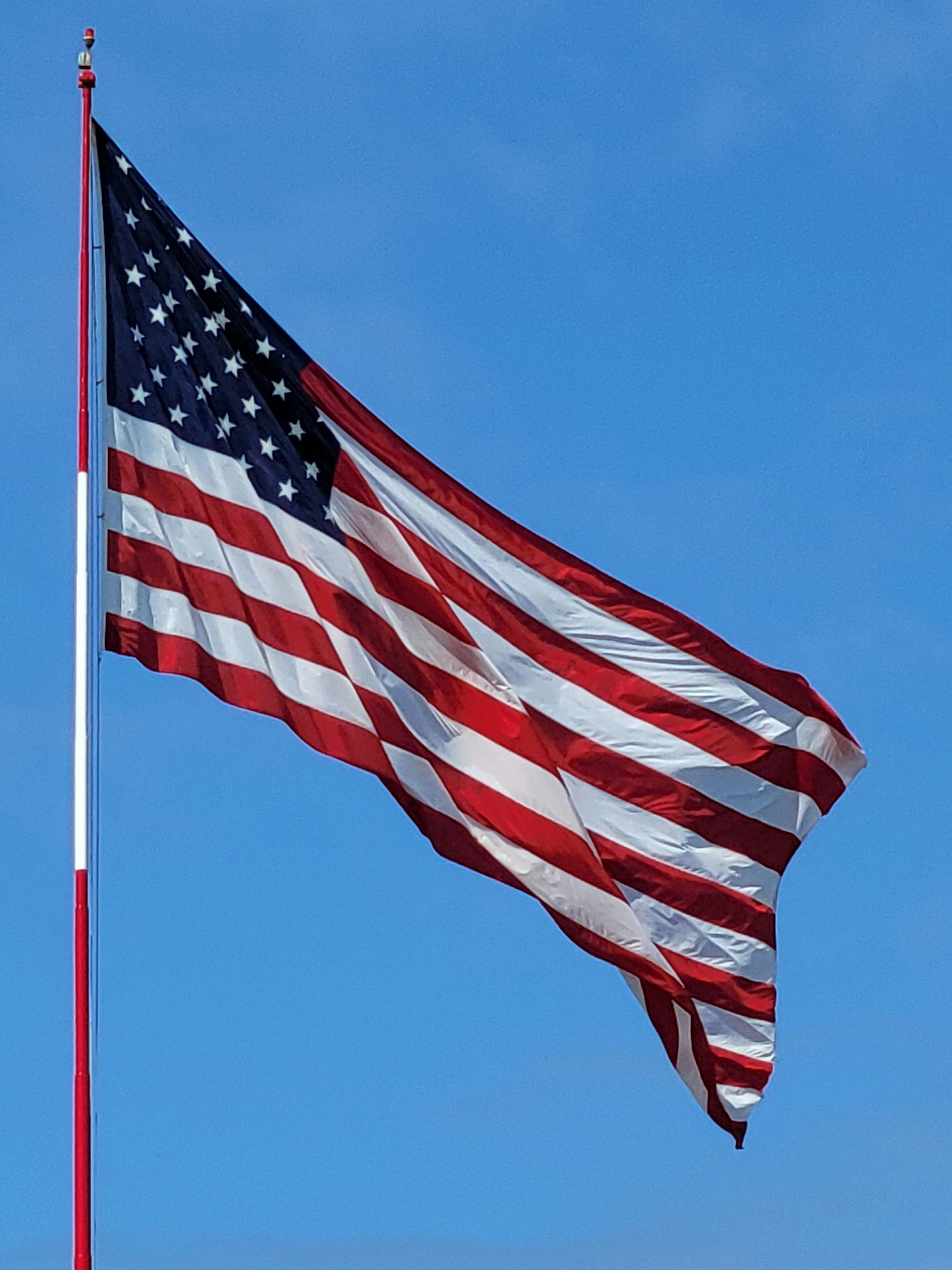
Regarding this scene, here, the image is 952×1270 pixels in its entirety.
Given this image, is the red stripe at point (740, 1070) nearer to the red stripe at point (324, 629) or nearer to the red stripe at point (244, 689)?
the red stripe at point (324, 629)

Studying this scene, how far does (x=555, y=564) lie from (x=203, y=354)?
4458mm

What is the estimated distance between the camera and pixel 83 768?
23.0 metres

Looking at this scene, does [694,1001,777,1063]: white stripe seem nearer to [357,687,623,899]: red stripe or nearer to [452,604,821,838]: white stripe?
[357,687,623,899]: red stripe

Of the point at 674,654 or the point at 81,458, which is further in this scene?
the point at 674,654

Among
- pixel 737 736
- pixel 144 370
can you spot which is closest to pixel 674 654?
pixel 737 736

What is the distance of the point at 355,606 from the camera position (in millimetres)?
26047

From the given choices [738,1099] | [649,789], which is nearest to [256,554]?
[649,789]

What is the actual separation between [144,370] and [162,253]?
1.38m

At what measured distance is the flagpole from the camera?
21.0 meters

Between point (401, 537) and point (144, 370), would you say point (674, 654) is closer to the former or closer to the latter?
point (401, 537)

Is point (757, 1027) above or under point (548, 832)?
under

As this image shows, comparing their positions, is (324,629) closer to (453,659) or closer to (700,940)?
(453,659)

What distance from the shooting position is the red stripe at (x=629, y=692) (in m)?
27.0

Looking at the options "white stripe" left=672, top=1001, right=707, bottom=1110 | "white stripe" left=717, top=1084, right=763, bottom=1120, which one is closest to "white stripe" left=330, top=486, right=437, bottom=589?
→ "white stripe" left=672, top=1001, right=707, bottom=1110
